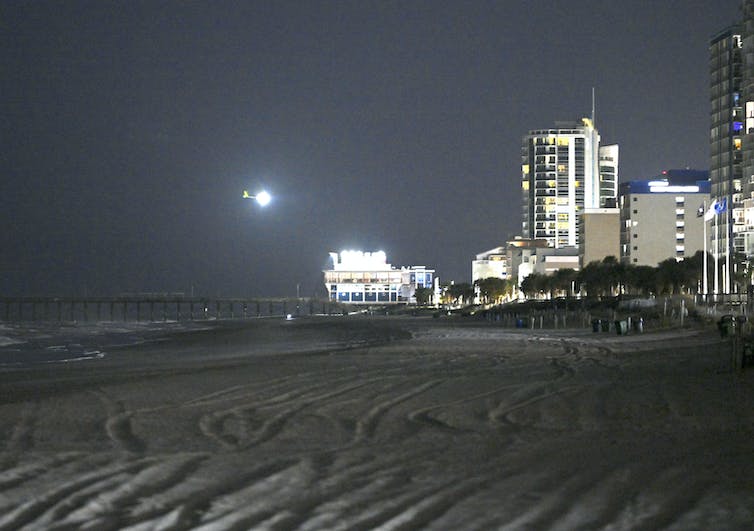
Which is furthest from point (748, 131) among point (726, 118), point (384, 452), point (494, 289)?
point (384, 452)

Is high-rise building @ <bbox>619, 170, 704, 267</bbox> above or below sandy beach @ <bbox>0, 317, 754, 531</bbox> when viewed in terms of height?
above

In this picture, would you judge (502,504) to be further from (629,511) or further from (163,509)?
(163,509)

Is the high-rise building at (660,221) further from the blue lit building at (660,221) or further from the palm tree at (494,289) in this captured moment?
the palm tree at (494,289)

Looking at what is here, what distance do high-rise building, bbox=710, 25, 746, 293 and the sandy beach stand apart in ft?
290

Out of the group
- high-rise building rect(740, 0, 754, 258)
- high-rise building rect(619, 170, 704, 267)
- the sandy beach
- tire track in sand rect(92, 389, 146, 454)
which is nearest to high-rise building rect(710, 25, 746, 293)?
high-rise building rect(740, 0, 754, 258)

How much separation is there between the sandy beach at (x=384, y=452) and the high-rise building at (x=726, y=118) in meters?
88.5

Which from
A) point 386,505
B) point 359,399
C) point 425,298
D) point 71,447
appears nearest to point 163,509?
point 386,505

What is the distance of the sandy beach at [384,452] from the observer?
6.41 m

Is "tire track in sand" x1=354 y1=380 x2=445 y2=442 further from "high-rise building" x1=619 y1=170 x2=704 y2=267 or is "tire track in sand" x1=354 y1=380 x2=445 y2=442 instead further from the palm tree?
the palm tree

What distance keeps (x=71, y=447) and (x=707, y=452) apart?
20.1ft

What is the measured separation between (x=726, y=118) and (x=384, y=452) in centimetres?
10332

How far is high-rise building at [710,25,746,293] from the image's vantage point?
98.7m

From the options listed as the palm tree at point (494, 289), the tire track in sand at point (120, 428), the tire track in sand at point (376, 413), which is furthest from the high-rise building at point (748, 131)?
the tire track in sand at point (120, 428)

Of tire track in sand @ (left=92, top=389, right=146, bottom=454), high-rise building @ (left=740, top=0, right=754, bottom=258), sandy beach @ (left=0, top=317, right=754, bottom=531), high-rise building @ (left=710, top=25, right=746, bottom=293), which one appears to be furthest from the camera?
high-rise building @ (left=710, top=25, right=746, bottom=293)
